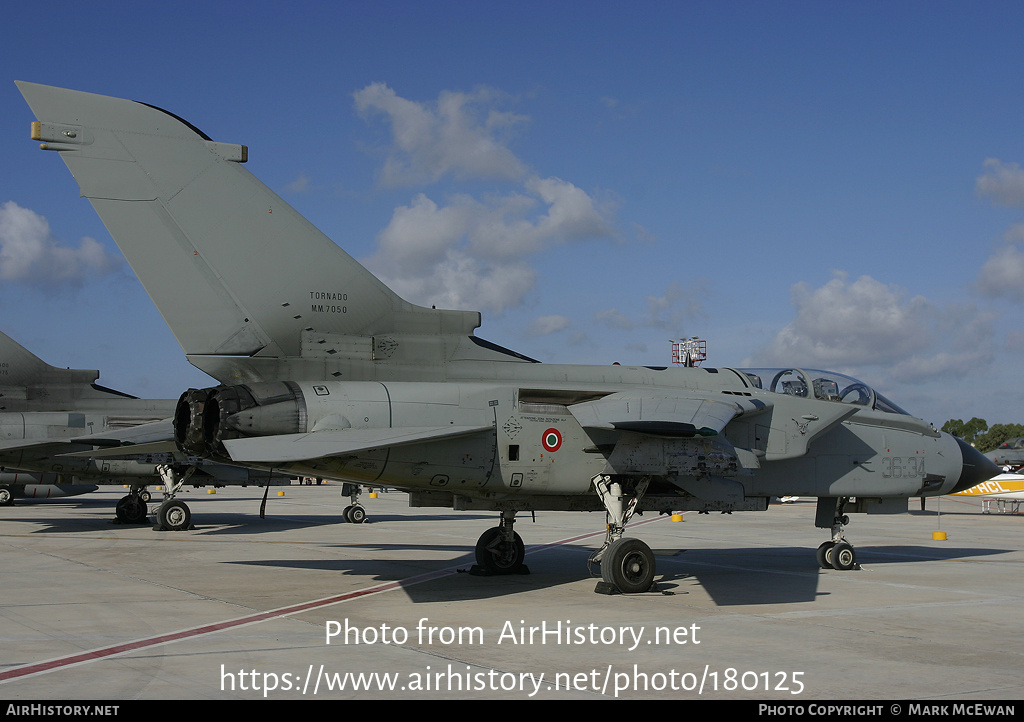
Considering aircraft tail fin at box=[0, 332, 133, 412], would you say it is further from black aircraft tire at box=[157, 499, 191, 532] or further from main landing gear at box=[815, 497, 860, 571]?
main landing gear at box=[815, 497, 860, 571]

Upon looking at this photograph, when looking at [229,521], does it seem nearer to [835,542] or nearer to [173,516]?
[173,516]

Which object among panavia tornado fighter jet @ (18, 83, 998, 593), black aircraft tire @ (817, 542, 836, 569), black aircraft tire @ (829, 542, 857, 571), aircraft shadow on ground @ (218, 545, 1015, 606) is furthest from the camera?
black aircraft tire @ (817, 542, 836, 569)

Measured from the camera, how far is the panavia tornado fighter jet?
33.2 feet

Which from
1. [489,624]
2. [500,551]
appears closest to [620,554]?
[489,624]

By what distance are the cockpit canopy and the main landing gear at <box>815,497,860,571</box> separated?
5.70 ft

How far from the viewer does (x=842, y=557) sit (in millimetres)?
14203

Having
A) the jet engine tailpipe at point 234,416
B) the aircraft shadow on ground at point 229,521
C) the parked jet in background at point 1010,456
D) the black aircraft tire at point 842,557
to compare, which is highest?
the jet engine tailpipe at point 234,416

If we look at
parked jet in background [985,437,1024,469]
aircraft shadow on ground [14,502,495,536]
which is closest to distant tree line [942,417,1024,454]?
parked jet in background [985,437,1024,469]

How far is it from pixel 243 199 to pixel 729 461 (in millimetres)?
7022

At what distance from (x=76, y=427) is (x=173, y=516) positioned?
4.11m

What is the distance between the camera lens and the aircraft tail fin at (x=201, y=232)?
10289 millimetres

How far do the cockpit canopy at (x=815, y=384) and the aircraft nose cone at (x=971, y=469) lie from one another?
168 centimetres

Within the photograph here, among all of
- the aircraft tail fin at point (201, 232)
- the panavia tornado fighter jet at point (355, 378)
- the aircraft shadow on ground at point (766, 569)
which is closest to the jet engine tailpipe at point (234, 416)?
the panavia tornado fighter jet at point (355, 378)

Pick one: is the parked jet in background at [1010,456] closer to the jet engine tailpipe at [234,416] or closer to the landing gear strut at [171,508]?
the landing gear strut at [171,508]
